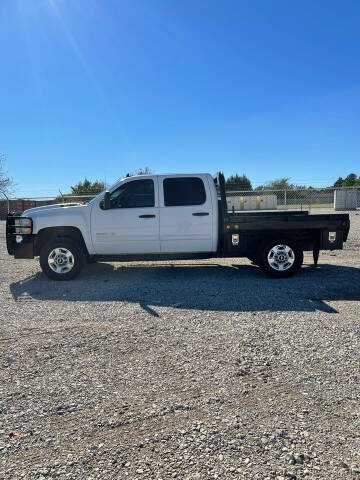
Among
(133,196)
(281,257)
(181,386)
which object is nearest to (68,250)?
(133,196)

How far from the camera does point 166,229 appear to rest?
6.18 m

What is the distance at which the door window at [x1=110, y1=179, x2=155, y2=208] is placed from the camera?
621 cm

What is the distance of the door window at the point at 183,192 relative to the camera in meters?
6.21

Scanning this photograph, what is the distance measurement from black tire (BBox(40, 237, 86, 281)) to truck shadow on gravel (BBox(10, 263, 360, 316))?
193mm

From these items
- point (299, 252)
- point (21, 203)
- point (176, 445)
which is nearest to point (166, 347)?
point (176, 445)

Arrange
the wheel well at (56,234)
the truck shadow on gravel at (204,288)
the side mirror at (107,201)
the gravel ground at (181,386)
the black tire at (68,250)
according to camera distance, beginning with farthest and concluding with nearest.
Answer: the wheel well at (56,234) < the black tire at (68,250) < the side mirror at (107,201) < the truck shadow on gravel at (204,288) < the gravel ground at (181,386)

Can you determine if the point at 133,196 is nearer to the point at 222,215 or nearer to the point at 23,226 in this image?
the point at 222,215

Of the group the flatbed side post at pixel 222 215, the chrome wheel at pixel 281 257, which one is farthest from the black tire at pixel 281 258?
the flatbed side post at pixel 222 215

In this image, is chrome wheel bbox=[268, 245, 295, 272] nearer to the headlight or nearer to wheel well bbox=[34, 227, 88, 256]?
wheel well bbox=[34, 227, 88, 256]

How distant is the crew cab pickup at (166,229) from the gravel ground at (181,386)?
1.24 metres

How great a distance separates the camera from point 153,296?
511 centimetres

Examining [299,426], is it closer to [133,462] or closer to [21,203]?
[133,462]

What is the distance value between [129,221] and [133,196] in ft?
1.64

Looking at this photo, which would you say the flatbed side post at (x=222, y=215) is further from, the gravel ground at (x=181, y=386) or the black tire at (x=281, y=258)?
the gravel ground at (x=181, y=386)
